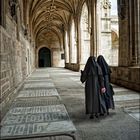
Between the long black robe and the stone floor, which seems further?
the long black robe

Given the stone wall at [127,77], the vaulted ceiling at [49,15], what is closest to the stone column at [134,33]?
the stone wall at [127,77]

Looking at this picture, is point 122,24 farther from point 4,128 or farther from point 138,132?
point 4,128

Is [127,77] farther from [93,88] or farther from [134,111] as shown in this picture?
[93,88]

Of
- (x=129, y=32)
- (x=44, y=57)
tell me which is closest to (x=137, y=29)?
(x=129, y=32)

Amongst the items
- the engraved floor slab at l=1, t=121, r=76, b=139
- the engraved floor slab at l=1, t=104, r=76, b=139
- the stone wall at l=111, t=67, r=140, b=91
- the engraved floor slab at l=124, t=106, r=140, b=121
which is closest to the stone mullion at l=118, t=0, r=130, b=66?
the stone wall at l=111, t=67, r=140, b=91

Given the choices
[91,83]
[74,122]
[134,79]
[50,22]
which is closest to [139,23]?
[134,79]

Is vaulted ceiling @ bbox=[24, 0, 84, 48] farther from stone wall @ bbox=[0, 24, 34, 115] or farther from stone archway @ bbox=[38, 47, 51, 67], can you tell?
stone wall @ bbox=[0, 24, 34, 115]

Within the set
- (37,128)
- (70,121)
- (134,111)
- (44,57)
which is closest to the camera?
(37,128)

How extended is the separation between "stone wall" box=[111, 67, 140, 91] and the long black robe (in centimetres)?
394

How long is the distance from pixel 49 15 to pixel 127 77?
2454 cm

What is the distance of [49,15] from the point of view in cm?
3142

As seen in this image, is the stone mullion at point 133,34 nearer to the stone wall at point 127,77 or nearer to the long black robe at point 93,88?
the stone wall at point 127,77

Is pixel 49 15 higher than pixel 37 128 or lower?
higher

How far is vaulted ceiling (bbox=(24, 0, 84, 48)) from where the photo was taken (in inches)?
881
